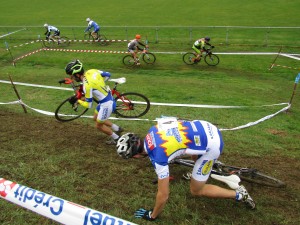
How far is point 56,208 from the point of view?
3922 millimetres

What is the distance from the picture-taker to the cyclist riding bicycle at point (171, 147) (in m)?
4.74

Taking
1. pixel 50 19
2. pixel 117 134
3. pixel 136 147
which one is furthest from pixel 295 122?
pixel 50 19

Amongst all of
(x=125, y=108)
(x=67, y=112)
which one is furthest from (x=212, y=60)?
(x=67, y=112)

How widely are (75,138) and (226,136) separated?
486 cm

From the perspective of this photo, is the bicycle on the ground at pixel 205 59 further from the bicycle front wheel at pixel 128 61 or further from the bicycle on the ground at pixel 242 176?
the bicycle on the ground at pixel 242 176

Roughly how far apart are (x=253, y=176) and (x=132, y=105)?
17.8 ft

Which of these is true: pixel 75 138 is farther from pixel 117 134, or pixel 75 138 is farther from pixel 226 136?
pixel 226 136

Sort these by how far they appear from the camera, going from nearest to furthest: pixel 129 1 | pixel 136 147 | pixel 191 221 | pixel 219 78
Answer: pixel 136 147
pixel 191 221
pixel 219 78
pixel 129 1

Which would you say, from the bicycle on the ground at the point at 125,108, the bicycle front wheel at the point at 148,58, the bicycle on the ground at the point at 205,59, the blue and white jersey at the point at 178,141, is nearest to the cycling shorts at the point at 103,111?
the bicycle on the ground at the point at 125,108

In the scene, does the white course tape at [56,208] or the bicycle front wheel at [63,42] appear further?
the bicycle front wheel at [63,42]

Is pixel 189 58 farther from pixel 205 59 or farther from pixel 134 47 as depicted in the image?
pixel 134 47

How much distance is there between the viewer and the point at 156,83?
14.9 meters

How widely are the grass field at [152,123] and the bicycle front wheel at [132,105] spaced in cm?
38

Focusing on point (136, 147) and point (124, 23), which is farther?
point (124, 23)
